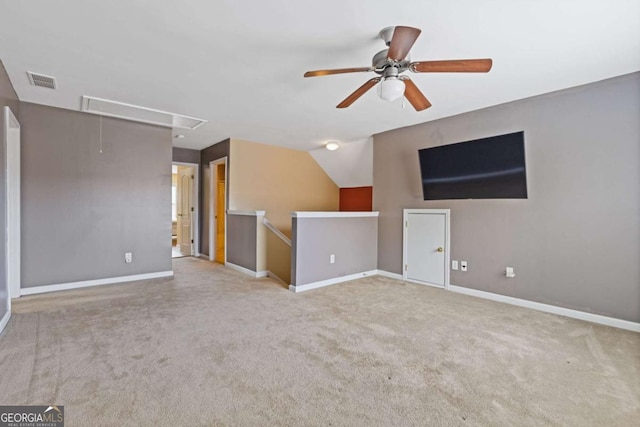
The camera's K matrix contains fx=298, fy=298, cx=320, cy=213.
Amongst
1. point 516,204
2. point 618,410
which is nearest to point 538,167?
point 516,204

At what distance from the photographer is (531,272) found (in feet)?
10.7

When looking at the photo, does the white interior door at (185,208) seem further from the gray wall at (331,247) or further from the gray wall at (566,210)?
the gray wall at (566,210)

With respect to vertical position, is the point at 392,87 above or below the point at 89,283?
above

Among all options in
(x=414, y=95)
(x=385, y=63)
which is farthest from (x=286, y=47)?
(x=414, y=95)

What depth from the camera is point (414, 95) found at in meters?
2.39

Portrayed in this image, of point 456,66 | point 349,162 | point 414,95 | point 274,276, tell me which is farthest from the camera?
point 349,162

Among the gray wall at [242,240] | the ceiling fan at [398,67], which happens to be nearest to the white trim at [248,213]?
the gray wall at [242,240]

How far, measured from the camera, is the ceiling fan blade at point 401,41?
Result: 1.62 m

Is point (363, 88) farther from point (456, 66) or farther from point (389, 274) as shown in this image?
point (389, 274)

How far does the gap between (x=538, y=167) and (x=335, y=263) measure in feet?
8.78

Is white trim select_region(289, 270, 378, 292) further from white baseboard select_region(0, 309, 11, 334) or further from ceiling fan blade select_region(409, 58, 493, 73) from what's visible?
ceiling fan blade select_region(409, 58, 493, 73)

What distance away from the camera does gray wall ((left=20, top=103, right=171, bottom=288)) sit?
3570mm

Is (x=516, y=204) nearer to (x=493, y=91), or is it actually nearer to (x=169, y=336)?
(x=493, y=91)

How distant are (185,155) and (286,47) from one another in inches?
180
